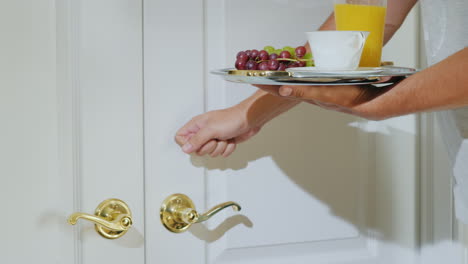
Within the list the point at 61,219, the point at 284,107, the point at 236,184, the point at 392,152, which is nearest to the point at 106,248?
the point at 61,219

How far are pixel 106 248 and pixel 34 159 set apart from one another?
Result: 17 centimetres

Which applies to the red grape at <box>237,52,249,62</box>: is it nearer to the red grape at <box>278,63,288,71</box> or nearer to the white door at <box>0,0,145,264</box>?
the red grape at <box>278,63,288,71</box>

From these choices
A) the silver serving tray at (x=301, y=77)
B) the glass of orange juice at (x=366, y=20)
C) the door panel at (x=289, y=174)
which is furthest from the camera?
the door panel at (x=289, y=174)

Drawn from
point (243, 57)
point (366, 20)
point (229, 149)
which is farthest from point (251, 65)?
A: point (229, 149)

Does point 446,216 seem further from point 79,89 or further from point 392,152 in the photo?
point 79,89

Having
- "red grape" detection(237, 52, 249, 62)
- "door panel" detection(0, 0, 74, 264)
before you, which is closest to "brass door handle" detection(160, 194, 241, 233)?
"door panel" detection(0, 0, 74, 264)

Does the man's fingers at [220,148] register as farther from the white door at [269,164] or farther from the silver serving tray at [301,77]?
the silver serving tray at [301,77]

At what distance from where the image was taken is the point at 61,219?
3.14 feet

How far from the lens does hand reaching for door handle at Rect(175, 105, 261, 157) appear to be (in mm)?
1014

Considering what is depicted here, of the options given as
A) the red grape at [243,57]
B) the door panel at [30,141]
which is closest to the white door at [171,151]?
the door panel at [30,141]

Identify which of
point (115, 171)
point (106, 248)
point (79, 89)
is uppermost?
point (79, 89)

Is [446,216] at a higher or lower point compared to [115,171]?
lower

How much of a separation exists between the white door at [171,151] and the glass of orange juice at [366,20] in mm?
233

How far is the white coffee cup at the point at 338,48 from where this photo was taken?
30.7 inches
